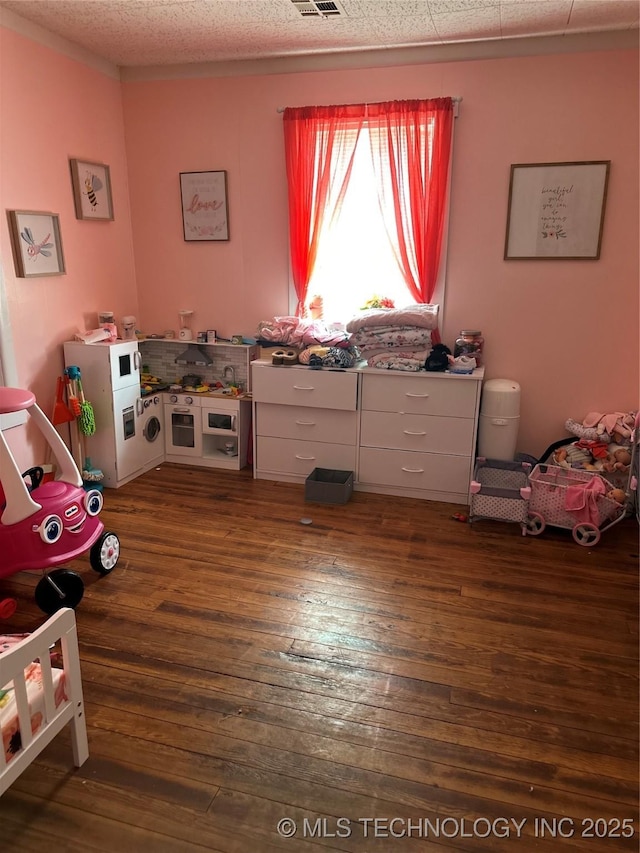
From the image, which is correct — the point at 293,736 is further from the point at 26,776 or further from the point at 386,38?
the point at 386,38

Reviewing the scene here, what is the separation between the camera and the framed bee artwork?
3812 mm

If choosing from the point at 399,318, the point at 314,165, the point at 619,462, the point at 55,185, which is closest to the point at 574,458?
the point at 619,462

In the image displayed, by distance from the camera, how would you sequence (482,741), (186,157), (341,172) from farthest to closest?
(186,157) < (341,172) < (482,741)

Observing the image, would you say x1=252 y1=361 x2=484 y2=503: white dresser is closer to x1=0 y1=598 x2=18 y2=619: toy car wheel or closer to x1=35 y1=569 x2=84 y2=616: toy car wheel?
x1=35 y1=569 x2=84 y2=616: toy car wheel

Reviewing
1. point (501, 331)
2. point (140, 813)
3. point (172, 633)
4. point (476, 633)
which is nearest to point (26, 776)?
point (140, 813)

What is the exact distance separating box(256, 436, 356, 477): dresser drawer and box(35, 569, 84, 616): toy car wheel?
1706 mm

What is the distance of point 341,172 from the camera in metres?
3.88

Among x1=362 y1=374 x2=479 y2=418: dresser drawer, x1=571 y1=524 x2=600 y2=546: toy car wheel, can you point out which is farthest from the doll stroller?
x1=362 y1=374 x2=479 y2=418: dresser drawer

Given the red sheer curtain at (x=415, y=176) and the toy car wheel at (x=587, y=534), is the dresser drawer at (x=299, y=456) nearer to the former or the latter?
the red sheer curtain at (x=415, y=176)

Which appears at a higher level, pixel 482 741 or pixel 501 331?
pixel 501 331

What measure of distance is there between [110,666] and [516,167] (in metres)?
3.48

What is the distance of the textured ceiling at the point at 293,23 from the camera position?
306 centimetres

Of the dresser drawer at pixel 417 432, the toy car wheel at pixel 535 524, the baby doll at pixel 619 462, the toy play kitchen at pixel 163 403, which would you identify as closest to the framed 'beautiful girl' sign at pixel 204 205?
the toy play kitchen at pixel 163 403

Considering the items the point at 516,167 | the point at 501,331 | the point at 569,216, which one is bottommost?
the point at 501,331
